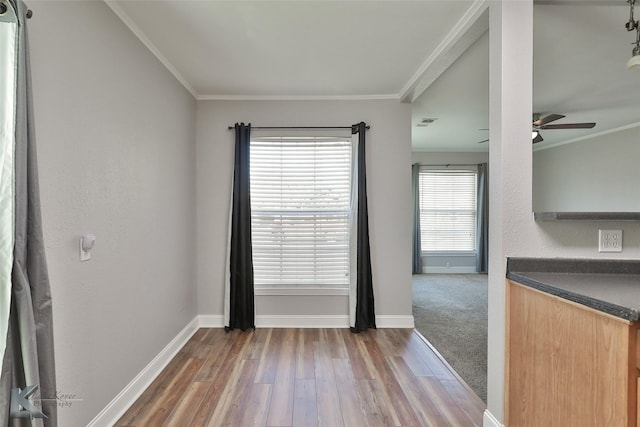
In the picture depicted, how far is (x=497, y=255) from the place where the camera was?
164 centimetres

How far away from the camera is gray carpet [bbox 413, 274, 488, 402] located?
97.9 inches

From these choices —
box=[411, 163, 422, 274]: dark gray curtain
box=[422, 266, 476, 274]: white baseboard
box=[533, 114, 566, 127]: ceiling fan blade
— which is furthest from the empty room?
box=[422, 266, 476, 274]: white baseboard

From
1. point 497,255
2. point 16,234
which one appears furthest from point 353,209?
point 16,234

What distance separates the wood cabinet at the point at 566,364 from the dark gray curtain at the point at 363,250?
1.68 meters

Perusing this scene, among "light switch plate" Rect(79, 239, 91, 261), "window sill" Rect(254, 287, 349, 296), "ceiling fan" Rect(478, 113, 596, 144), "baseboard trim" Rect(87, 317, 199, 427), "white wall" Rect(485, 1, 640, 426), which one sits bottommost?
"baseboard trim" Rect(87, 317, 199, 427)

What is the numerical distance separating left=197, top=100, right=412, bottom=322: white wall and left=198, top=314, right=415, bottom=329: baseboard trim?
5 cm

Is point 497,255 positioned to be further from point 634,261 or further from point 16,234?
point 16,234

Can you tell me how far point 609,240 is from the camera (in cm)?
154

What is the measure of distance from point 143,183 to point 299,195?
1590mm

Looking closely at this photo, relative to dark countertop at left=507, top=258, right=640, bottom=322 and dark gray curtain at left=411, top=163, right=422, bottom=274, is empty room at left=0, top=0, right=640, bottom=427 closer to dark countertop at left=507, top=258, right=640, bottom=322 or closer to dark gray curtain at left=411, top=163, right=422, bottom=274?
dark countertop at left=507, top=258, right=640, bottom=322

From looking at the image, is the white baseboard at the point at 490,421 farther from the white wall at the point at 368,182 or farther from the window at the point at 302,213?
the window at the point at 302,213

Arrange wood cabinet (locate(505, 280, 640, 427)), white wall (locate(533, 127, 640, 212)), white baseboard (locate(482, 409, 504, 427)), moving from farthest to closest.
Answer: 1. white wall (locate(533, 127, 640, 212))
2. white baseboard (locate(482, 409, 504, 427))
3. wood cabinet (locate(505, 280, 640, 427))

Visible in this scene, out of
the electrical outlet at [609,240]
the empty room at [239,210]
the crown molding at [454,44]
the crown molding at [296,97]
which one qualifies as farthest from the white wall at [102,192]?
the electrical outlet at [609,240]

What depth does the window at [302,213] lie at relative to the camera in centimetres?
332
